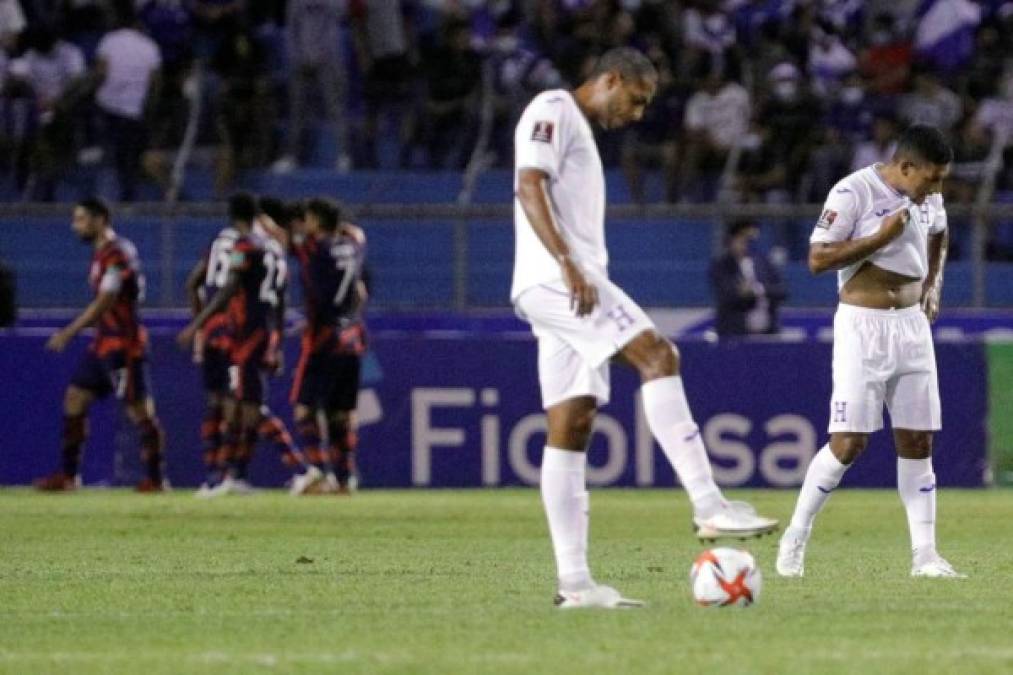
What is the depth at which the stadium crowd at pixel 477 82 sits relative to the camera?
79.5 feet

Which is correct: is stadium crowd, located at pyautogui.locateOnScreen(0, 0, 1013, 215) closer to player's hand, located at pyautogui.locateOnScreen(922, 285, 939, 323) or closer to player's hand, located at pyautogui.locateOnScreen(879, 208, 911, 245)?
player's hand, located at pyautogui.locateOnScreen(922, 285, 939, 323)

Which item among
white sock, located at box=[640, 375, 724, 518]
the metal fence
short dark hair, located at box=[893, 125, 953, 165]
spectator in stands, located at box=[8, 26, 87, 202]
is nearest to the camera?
white sock, located at box=[640, 375, 724, 518]

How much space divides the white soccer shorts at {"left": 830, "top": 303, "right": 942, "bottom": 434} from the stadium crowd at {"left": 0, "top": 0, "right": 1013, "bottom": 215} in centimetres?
1268

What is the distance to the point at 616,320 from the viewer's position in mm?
9164

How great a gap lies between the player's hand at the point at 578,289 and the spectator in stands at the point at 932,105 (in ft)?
53.7

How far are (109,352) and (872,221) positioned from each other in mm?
10174

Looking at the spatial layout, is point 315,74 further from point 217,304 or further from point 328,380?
point 328,380

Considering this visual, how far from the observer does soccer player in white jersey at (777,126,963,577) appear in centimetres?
1124

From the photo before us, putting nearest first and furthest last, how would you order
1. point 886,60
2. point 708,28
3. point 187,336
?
point 187,336 → point 886,60 → point 708,28

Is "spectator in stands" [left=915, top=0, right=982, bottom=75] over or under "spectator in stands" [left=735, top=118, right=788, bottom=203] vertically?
over

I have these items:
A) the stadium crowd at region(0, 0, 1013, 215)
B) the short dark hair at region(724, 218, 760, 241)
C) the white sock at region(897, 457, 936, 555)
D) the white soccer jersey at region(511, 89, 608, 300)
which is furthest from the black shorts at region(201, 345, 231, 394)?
the white soccer jersey at region(511, 89, 608, 300)

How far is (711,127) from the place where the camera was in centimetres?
2445

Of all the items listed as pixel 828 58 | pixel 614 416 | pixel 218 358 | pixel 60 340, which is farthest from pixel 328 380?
pixel 828 58

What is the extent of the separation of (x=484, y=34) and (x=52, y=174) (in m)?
5.23
